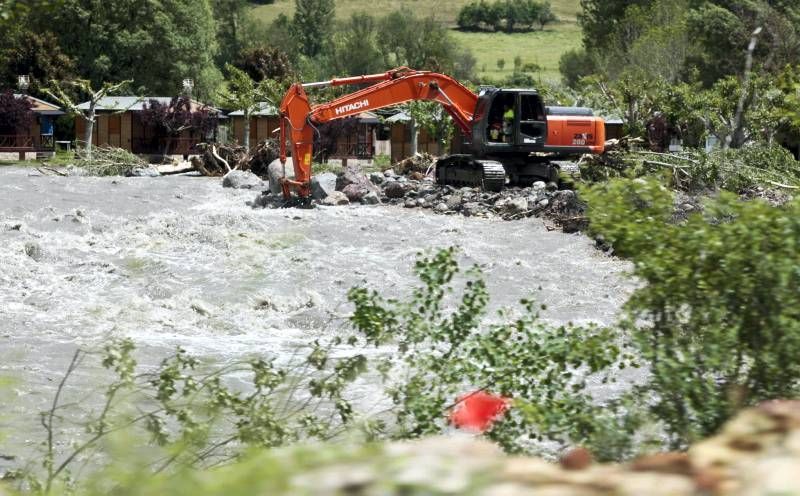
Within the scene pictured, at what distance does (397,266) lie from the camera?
2266 centimetres

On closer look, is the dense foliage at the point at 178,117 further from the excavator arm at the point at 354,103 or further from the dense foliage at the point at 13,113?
the excavator arm at the point at 354,103

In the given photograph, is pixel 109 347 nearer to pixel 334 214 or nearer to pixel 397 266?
pixel 397 266

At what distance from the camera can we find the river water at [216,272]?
1605 cm

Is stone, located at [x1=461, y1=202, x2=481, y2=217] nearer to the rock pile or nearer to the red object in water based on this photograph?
the rock pile

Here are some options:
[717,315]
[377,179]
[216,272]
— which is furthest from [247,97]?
[717,315]

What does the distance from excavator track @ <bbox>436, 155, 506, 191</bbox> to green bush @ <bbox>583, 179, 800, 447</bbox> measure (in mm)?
26541

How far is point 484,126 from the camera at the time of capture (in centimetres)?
3372

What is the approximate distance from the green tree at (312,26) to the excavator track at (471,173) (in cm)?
9645

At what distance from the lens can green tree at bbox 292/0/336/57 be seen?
433 ft

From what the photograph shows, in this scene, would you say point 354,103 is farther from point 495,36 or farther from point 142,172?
point 495,36

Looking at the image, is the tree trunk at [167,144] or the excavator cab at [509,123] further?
the tree trunk at [167,144]

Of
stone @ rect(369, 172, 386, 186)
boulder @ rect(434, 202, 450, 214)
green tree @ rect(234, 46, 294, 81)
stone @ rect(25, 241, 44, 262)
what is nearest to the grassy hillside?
green tree @ rect(234, 46, 294, 81)

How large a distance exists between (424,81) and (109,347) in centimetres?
2787

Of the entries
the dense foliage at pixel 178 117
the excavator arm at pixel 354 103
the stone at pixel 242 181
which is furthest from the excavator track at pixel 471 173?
the dense foliage at pixel 178 117
